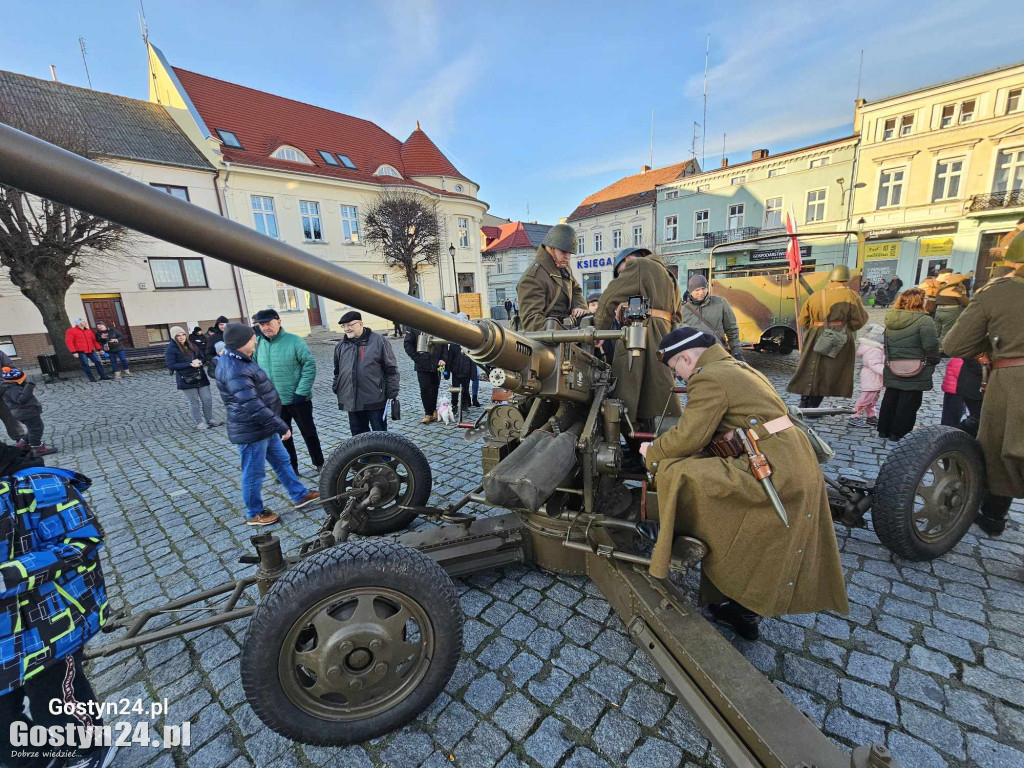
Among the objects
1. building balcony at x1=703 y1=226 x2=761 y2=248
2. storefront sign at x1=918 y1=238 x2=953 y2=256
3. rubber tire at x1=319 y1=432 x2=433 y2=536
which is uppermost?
building balcony at x1=703 y1=226 x2=761 y2=248

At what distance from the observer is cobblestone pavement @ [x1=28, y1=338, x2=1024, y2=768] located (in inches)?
75.4

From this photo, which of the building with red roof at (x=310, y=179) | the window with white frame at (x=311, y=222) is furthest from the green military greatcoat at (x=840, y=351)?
the window with white frame at (x=311, y=222)

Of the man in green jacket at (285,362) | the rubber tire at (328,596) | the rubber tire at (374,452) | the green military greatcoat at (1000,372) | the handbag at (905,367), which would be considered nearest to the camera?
the rubber tire at (328,596)

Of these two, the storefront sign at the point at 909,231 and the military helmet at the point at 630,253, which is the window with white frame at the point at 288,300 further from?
the storefront sign at the point at 909,231

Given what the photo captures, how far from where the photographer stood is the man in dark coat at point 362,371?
4.96m

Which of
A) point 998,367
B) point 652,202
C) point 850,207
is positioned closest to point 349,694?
point 998,367

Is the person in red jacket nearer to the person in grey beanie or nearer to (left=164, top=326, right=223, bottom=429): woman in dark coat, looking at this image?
(left=164, top=326, right=223, bottom=429): woman in dark coat

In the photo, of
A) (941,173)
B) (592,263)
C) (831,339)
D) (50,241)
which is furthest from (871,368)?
(592,263)

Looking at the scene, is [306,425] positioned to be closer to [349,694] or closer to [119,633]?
[119,633]

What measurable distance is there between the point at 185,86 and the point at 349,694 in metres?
33.0

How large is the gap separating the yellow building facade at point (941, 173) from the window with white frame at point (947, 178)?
0.13ft

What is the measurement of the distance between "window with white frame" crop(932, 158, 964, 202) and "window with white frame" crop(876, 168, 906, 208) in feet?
4.41

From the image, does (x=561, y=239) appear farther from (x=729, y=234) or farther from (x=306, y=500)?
(x=729, y=234)

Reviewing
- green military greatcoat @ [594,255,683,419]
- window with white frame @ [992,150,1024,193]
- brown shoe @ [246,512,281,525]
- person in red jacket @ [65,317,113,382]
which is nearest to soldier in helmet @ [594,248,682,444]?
green military greatcoat @ [594,255,683,419]
